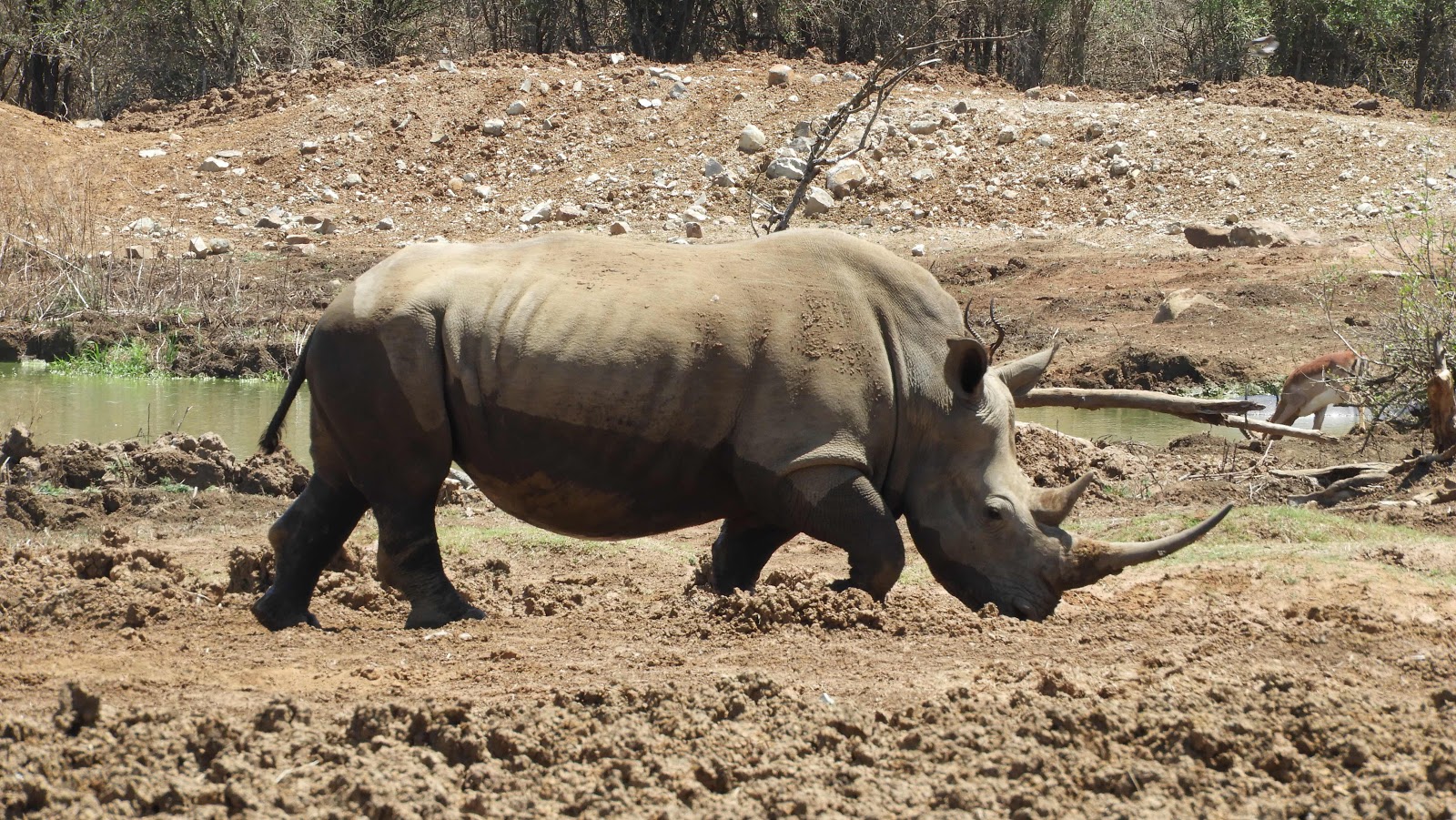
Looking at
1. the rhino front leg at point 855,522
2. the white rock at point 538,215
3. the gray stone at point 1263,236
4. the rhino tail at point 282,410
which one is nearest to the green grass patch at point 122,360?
the white rock at point 538,215

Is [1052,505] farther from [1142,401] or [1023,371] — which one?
[1142,401]

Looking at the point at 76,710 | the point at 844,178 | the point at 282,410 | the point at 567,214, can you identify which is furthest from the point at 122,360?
the point at 76,710

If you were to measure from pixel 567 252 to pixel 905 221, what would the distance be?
17.0m

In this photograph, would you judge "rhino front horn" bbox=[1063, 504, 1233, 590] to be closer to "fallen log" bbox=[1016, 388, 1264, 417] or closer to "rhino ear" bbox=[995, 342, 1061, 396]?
"rhino ear" bbox=[995, 342, 1061, 396]

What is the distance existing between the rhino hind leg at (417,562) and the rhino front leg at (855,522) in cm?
143

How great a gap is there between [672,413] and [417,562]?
A: 1.17m

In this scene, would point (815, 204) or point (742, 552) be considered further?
point (815, 204)

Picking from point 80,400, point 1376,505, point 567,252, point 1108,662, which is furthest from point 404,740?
point 80,400

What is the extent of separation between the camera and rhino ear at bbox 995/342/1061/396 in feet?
23.1

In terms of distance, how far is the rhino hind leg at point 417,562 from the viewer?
6273 mm

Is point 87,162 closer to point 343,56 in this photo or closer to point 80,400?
point 343,56

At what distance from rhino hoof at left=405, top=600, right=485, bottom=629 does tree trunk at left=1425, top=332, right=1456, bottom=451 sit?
623 centimetres

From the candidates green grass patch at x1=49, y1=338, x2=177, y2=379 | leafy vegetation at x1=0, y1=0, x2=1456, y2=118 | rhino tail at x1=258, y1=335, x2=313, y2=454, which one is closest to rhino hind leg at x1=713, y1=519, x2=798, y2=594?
rhino tail at x1=258, y1=335, x2=313, y2=454

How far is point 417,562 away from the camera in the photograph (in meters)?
6.32
